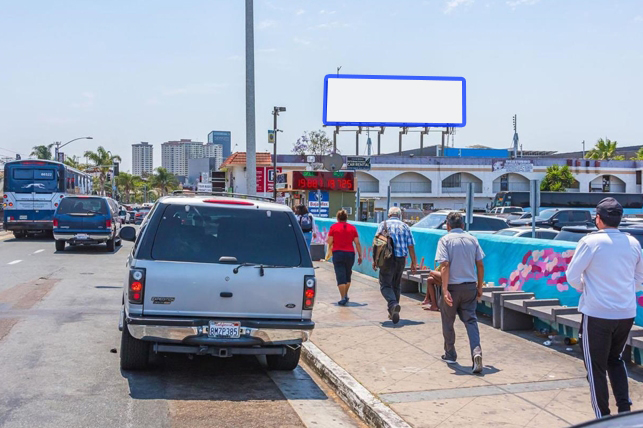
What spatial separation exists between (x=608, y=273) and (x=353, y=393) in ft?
8.77

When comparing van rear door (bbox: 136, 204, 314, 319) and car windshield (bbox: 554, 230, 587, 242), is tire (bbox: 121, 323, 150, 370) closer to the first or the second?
van rear door (bbox: 136, 204, 314, 319)

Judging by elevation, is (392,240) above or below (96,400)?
above

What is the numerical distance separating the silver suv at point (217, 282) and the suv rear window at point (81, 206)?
17.2 meters

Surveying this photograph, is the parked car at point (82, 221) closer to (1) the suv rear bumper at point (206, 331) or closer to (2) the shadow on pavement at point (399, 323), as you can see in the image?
(2) the shadow on pavement at point (399, 323)

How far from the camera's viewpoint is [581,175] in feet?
242

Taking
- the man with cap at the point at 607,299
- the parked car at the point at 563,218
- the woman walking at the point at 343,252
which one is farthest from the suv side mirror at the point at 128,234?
the parked car at the point at 563,218

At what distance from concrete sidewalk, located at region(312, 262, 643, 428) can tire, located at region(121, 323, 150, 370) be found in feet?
7.23

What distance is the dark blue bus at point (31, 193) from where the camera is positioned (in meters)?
29.6

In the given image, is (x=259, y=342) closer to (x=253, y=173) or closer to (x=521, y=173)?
(x=253, y=173)

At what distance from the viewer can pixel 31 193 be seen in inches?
1182

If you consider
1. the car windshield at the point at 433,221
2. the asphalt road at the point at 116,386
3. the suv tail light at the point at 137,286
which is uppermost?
the suv tail light at the point at 137,286

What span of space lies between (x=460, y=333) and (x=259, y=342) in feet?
13.0

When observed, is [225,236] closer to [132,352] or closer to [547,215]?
[132,352]

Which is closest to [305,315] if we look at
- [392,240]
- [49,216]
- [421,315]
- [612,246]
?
[612,246]
